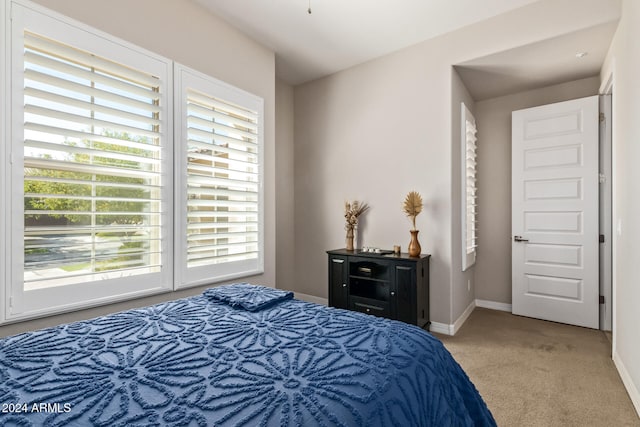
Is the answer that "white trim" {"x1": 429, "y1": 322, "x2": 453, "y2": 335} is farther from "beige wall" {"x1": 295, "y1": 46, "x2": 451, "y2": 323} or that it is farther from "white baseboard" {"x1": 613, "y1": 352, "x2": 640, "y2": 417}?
"white baseboard" {"x1": 613, "y1": 352, "x2": 640, "y2": 417}

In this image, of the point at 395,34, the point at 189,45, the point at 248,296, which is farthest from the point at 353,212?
the point at 189,45

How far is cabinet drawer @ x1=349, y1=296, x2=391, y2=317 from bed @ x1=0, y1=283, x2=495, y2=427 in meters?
1.74

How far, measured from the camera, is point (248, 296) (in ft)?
6.02

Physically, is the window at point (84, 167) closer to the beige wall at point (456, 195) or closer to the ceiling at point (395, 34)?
the ceiling at point (395, 34)

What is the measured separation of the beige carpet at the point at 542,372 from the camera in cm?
195

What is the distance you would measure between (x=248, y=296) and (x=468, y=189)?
282cm

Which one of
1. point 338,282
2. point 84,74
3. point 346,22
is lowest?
point 338,282

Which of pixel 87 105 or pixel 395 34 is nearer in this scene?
pixel 87 105

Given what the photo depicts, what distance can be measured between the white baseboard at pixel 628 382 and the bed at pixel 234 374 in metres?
1.33

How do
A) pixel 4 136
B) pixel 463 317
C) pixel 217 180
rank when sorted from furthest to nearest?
pixel 463 317 → pixel 217 180 → pixel 4 136

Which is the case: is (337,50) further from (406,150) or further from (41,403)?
(41,403)

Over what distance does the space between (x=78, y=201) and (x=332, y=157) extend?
2.68 metres

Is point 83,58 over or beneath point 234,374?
over

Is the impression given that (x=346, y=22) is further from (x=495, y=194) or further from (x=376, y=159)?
(x=495, y=194)
